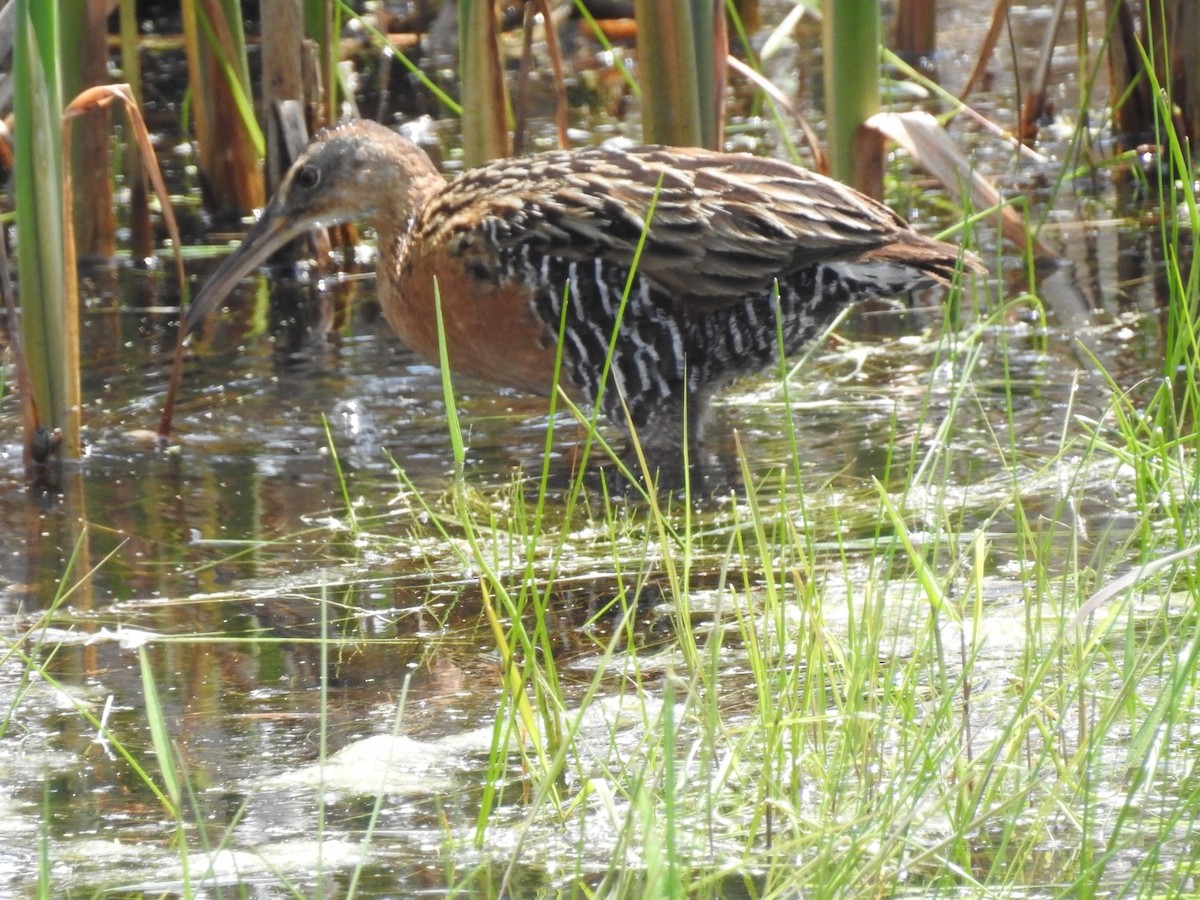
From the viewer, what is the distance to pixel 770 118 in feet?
24.9

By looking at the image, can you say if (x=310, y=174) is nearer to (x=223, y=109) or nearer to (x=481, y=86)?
(x=481, y=86)

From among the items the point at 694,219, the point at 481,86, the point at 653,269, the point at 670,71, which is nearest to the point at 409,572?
the point at 653,269

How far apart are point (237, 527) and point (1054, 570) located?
1748mm

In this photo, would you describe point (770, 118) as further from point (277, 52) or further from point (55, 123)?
point (55, 123)

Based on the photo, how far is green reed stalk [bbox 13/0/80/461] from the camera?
12.8ft

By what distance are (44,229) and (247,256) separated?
107 centimetres

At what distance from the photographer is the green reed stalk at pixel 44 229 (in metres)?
3.91

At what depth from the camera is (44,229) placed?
406 centimetres

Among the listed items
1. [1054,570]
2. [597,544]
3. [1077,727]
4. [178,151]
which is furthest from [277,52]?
[1077,727]

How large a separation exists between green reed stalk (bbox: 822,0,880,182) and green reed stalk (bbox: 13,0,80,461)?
207 cm

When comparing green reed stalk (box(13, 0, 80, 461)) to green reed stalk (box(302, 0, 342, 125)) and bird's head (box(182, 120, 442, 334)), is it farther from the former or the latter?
green reed stalk (box(302, 0, 342, 125))

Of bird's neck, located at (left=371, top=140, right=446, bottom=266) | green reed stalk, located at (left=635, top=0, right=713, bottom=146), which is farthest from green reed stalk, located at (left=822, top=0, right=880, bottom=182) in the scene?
bird's neck, located at (left=371, top=140, right=446, bottom=266)

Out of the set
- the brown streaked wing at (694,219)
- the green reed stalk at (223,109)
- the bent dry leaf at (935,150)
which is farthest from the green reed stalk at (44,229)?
the bent dry leaf at (935,150)

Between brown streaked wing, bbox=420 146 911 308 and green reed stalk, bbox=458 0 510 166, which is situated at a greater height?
green reed stalk, bbox=458 0 510 166
